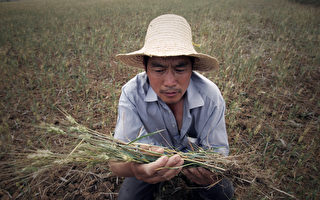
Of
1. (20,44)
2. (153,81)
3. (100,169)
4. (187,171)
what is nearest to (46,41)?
(20,44)

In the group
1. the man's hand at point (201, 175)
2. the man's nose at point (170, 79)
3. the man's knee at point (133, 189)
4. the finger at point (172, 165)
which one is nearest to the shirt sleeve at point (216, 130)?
the man's hand at point (201, 175)

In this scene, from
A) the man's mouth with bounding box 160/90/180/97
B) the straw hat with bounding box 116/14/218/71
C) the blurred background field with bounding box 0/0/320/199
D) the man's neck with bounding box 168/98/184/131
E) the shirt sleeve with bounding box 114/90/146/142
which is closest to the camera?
the straw hat with bounding box 116/14/218/71

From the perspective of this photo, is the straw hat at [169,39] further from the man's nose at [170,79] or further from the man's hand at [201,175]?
the man's hand at [201,175]

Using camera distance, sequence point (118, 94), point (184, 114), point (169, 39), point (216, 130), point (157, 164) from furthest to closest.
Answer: point (118, 94) → point (184, 114) → point (216, 130) → point (169, 39) → point (157, 164)

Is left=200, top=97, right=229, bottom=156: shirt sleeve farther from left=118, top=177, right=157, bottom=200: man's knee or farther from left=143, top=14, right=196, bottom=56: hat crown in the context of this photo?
left=118, top=177, right=157, bottom=200: man's knee

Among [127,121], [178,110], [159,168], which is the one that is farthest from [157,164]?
[178,110]

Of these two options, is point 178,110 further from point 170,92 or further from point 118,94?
point 118,94

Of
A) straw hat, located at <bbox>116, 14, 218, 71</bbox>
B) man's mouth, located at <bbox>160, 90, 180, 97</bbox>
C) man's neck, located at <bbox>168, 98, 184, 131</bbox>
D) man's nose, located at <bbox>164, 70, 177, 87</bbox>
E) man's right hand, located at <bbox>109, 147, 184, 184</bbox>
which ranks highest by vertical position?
straw hat, located at <bbox>116, 14, 218, 71</bbox>

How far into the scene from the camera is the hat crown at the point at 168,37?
1.17m

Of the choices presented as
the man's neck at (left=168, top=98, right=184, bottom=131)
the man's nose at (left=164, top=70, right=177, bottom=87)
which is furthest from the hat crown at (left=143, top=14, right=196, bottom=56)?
the man's neck at (left=168, top=98, right=184, bottom=131)

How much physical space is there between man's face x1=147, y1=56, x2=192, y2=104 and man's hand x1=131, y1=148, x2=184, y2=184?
47 cm

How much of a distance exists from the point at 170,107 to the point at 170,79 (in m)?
0.42

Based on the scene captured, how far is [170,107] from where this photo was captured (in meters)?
1.57

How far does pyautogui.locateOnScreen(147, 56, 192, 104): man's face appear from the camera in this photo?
1205 millimetres
